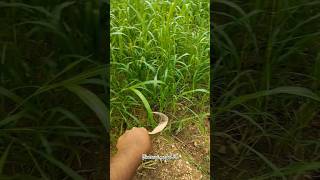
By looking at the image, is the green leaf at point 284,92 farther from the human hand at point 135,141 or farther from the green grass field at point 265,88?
the human hand at point 135,141

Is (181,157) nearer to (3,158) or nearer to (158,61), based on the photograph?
(158,61)

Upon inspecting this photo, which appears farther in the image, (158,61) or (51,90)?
(158,61)

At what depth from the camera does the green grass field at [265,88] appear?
1311 millimetres

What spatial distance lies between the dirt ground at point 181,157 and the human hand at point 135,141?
2 centimetres

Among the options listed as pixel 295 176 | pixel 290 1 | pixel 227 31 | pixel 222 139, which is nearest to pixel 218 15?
pixel 227 31

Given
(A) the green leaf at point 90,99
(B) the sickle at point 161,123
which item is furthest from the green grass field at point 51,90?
(B) the sickle at point 161,123

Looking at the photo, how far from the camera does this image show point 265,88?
1312mm

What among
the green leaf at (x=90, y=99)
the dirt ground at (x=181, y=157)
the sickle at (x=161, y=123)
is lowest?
the dirt ground at (x=181, y=157)

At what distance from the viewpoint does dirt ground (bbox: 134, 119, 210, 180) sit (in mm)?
1348

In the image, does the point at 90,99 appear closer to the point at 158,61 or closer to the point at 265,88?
the point at 158,61

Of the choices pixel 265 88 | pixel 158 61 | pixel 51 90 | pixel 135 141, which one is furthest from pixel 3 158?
pixel 265 88

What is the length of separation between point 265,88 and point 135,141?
0.91 feet

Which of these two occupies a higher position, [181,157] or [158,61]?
[158,61]

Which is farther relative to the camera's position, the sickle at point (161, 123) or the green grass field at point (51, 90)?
the sickle at point (161, 123)
